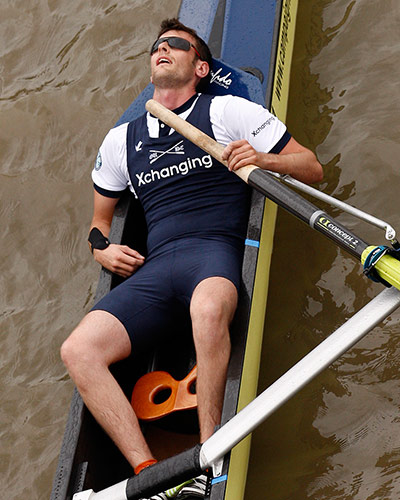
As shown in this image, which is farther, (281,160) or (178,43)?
(178,43)

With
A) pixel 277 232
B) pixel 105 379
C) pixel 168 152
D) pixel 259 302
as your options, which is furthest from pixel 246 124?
pixel 105 379

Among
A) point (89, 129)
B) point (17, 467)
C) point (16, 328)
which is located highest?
point (89, 129)

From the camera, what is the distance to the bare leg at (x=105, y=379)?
3.18 m

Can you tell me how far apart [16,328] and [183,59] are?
1.76m

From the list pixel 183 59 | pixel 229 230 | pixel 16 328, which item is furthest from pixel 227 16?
pixel 16 328

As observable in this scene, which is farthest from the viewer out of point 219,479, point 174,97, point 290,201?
point 174,97

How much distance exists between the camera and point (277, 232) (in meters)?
4.48

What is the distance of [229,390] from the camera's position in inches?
123

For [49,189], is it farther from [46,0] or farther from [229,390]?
[229,390]

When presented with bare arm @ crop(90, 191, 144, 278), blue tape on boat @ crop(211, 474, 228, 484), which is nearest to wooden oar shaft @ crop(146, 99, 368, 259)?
bare arm @ crop(90, 191, 144, 278)

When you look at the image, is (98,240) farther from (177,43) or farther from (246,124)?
(177,43)

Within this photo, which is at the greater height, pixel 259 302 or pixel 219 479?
pixel 259 302

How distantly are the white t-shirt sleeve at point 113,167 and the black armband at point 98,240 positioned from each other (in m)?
0.22

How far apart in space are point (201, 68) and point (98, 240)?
1.04 meters
